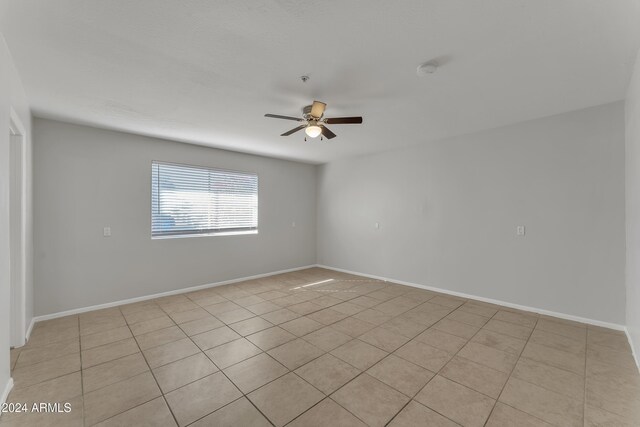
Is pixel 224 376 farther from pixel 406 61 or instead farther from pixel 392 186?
pixel 392 186

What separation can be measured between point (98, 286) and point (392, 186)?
15.9ft

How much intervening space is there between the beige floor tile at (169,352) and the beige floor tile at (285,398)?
952mm

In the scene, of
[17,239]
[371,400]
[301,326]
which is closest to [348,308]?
[301,326]

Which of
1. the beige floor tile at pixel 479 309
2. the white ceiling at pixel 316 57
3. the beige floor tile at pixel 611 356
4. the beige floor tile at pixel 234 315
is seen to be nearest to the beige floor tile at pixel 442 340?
the beige floor tile at pixel 479 309

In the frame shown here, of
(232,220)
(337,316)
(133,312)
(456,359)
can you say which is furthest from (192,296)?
(456,359)

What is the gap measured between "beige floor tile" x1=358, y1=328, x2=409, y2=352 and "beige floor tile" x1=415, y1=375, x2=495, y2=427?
22.8 inches

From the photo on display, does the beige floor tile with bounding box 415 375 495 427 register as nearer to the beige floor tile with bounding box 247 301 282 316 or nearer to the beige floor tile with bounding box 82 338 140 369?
the beige floor tile with bounding box 247 301 282 316

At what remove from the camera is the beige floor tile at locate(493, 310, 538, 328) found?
3229 mm

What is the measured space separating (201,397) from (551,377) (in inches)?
107

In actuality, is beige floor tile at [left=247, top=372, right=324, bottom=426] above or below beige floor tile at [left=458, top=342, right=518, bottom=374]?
below

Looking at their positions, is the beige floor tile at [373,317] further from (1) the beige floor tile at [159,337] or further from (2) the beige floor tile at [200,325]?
(1) the beige floor tile at [159,337]

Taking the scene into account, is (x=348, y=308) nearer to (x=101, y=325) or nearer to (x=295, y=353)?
(x=295, y=353)

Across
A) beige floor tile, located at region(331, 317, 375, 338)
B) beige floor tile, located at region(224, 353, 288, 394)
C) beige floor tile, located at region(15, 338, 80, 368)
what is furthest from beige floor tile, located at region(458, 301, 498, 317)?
beige floor tile, located at region(15, 338, 80, 368)

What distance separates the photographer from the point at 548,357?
249 centimetres
